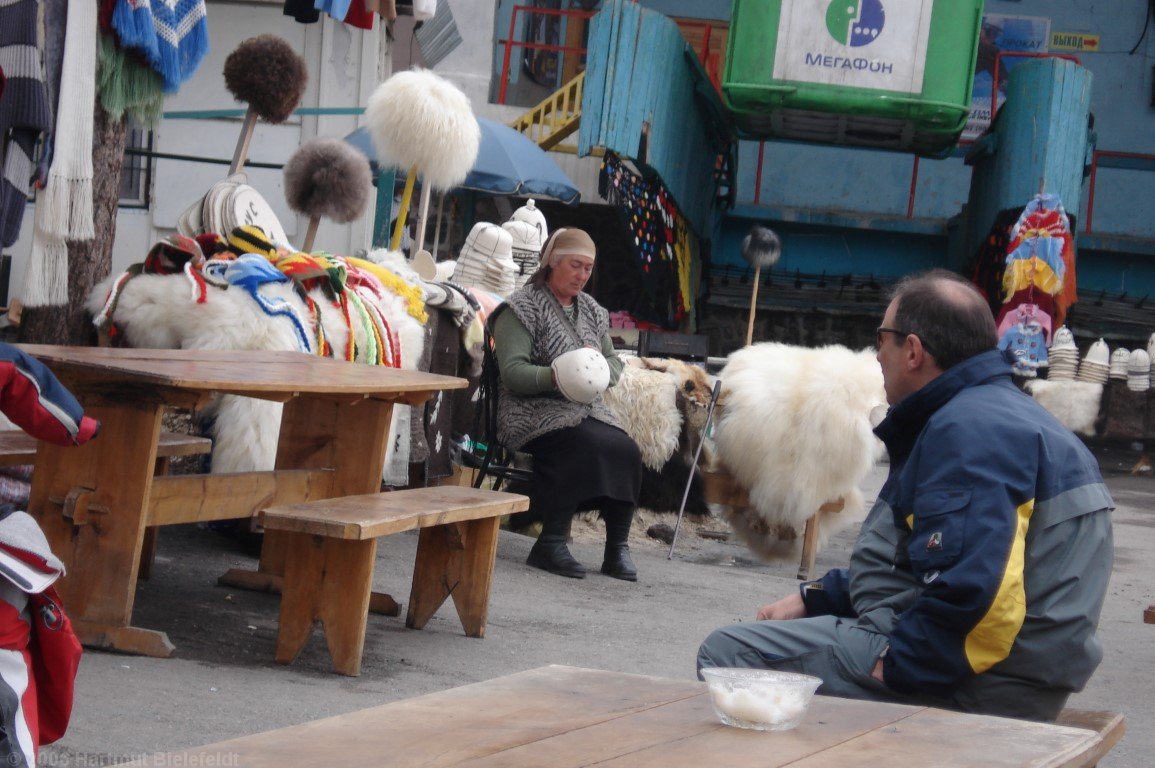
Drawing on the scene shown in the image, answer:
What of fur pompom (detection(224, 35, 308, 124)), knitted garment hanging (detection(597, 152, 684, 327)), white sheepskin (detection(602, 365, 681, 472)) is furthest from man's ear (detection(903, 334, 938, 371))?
knitted garment hanging (detection(597, 152, 684, 327))

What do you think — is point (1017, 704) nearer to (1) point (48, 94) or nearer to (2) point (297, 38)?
(1) point (48, 94)

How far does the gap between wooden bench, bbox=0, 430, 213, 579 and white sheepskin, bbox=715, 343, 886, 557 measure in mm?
2857

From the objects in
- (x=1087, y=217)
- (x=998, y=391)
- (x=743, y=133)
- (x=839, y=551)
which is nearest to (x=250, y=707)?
(x=998, y=391)

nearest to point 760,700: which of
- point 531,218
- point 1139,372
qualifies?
point 531,218

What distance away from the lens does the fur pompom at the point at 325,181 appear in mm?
6777

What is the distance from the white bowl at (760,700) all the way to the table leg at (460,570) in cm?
286

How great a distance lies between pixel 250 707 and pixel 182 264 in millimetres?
2372

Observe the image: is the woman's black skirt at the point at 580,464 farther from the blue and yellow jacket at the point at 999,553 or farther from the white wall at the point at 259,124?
the white wall at the point at 259,124

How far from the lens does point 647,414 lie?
22.9 ft

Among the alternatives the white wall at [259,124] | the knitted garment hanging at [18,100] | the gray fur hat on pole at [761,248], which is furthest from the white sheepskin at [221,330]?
the white wall at [259,124]

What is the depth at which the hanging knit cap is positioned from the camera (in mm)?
6113

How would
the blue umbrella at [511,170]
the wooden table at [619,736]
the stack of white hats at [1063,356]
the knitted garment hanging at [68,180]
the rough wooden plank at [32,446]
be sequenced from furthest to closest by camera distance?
1. the stack of white hats at [1063,356]
2. the blue umbrella at [511,170]
3. the knitted garment hanging at [68,180]
4. the rough wooden plank at [32,446]
5. the wooden table at [619,736]

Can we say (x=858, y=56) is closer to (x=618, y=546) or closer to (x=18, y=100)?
(x=618, y=546)

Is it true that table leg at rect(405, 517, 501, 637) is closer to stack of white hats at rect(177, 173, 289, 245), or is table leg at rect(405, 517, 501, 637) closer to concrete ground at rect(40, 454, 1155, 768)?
concrete ground at rect(40, 454, 1155, 768)
